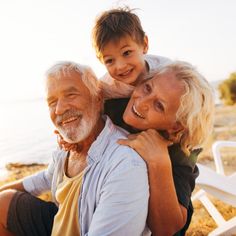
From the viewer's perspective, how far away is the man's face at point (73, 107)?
226 centimetres

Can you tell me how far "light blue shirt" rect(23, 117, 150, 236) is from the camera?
6.00 feet

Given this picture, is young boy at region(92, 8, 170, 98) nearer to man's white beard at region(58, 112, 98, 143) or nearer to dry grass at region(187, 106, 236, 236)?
man's white beard at region(58, 112, 98, 143)

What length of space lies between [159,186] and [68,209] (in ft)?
1.76

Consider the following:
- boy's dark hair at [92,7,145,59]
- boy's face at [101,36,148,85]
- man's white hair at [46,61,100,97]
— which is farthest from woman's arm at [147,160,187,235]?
boy's dark hair at [92,7,145,59]

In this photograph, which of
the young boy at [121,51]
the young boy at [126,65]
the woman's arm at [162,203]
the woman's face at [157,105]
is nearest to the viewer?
the woman's arm at [162,203]

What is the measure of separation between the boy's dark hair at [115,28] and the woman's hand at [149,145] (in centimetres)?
92

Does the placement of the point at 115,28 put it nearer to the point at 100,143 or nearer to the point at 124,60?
the point at 124,60

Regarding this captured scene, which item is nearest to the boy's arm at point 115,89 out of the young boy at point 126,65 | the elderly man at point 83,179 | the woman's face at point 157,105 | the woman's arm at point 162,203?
the young boy at point 126,65

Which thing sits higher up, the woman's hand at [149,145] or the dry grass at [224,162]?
the woman's hand at [149,145]

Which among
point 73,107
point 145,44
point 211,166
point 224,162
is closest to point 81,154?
point 73,107

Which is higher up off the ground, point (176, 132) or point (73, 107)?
point (73, 107)

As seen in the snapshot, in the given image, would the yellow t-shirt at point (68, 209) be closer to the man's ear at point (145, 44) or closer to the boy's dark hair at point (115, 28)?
the boy's dark hair at point (115, 28)

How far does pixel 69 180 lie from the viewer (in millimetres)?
2227

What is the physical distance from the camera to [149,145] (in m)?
2.01
